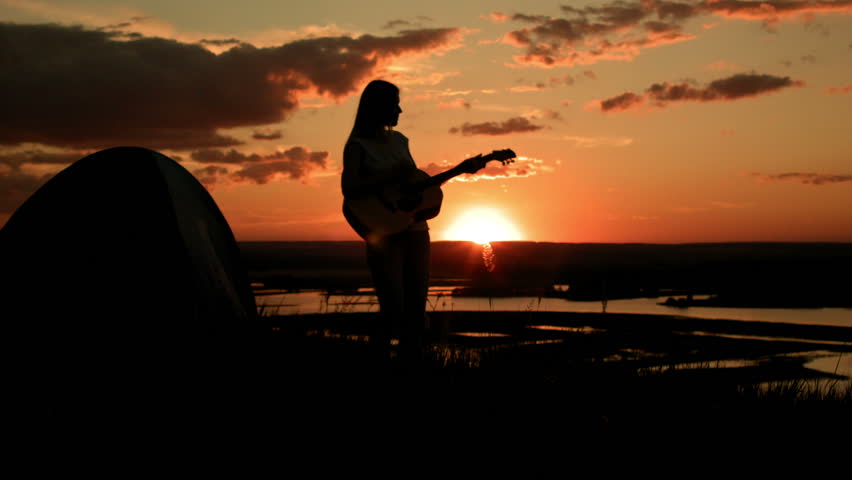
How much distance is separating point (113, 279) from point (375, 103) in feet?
8.86

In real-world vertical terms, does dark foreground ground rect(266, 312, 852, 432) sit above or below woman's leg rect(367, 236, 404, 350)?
below

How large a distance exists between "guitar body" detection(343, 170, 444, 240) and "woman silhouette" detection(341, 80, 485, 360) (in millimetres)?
32

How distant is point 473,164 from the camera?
5.89 metres

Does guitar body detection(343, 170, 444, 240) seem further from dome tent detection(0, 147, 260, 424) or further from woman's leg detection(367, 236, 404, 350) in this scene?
dome tent detection(0, 147, 260, 424)

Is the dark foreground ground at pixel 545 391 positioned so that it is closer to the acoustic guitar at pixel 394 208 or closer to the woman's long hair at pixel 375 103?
the acoustic guitar at pixel 394 208

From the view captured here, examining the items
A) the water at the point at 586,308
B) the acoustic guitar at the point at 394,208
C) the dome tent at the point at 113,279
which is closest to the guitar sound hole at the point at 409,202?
the acoustic guitar at the point at 394,208

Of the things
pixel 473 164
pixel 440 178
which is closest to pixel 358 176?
pixel 440 178

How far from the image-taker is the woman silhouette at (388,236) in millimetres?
5348

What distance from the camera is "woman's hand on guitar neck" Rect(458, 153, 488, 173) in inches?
230

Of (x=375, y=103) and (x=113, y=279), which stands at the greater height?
(x=375, y=103)

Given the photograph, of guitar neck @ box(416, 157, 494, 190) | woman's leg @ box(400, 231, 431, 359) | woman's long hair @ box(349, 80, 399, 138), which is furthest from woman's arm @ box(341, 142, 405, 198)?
woman's leg @ box(400, 231, 431, 359)

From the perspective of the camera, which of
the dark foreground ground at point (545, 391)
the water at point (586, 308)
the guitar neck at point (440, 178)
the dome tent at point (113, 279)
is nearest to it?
the dark foreground ground at point (545, 391)

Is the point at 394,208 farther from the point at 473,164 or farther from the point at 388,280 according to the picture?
Answer: the point at 473,164

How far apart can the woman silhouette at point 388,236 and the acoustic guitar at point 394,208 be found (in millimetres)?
33
